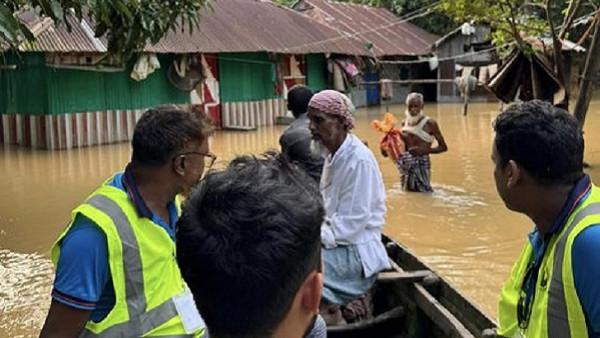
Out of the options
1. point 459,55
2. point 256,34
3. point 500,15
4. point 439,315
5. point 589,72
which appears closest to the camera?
point 439,315

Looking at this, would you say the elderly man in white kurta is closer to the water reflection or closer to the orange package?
the water reflection

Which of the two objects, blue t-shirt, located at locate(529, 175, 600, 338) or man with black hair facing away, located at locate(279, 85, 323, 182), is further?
man with black hair facing away, located at locate(279, 85, 323, 182)

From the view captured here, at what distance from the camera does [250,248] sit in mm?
1195

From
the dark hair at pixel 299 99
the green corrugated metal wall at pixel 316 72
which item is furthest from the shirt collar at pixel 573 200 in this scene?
the green corrugated metal wall at pixel 316 72

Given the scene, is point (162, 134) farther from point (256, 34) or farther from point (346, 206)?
point (256, 34)

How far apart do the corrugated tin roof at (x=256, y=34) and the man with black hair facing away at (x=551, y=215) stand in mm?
15714

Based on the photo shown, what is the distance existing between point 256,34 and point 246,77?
1.38m

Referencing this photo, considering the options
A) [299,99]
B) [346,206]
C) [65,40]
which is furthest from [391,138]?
[65,40]

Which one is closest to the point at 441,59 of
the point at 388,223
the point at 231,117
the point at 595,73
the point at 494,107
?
the point at 494,107

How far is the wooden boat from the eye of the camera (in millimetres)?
3853

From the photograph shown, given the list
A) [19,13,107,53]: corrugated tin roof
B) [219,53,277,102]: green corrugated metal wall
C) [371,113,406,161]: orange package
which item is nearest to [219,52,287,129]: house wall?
[219,53,277,102]: green corrugated metal wall

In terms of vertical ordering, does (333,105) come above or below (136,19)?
below

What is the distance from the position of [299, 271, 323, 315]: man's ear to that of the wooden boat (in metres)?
2.54

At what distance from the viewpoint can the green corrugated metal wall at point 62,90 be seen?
1648cm
